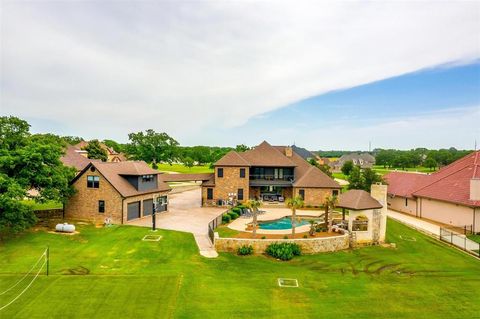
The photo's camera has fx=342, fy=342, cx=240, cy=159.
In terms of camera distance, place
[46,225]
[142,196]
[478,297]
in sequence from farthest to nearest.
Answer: [142,196] → [46,225] → [478,297]

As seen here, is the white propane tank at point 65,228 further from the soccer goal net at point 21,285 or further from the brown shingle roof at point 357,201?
the brown shingle roof at point 357,201

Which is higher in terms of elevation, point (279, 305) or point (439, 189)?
point (439, 189)

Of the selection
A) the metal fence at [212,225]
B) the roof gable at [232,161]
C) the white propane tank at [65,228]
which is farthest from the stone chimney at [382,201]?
the white propane tank at [65,228]

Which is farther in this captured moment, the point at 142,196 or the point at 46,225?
the point at 142,196

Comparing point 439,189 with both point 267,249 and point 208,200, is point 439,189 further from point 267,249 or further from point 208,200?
point 208,200

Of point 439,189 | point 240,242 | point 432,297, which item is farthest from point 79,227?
point 439,189

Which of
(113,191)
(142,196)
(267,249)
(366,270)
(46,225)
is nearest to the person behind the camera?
(366,270)

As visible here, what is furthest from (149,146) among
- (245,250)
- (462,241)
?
(462,241)
